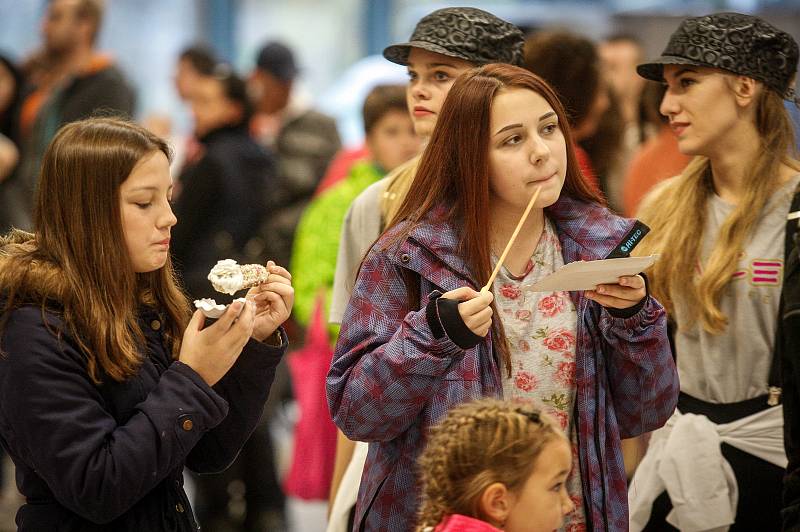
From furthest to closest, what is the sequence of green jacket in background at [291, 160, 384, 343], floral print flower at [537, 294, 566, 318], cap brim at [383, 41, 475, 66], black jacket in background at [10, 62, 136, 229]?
black jacket in background at [10, 62, 136, 229], green jacket in background at [291, 160, 384, 343], cap brim at [383, 41, 475, 66], floral print flower at [537, 294, 566, 318]

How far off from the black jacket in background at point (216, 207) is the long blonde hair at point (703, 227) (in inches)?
110

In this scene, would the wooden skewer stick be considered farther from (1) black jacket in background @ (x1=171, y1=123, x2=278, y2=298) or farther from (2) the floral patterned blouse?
(1) black jacket in background @ (x1=171, y1=123, x2=278, y2=298)

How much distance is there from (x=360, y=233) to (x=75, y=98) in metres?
3.18

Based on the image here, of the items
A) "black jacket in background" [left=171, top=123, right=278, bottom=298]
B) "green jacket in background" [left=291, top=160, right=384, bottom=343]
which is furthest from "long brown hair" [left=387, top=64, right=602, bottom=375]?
"black jacket in background" [left=171, top=123, right=278, bottom=298]

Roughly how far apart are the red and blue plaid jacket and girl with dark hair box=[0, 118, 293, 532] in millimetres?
225

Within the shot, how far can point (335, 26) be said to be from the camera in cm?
1248

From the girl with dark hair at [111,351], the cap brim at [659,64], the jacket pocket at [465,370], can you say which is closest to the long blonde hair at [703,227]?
the cap brim at [659,64]

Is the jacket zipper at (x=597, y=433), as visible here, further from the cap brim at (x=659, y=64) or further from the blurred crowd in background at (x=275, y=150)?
the cap brim at (x=659, y=64)

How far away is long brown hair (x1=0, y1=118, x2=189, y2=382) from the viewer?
2.53m

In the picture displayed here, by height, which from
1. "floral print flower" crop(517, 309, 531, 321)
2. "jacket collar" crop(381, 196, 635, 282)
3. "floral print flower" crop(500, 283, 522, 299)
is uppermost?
"jacket collar" crop(381, 196, 635, 282)

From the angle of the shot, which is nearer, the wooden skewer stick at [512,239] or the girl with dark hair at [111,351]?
the girl with dark hair at [111,351]

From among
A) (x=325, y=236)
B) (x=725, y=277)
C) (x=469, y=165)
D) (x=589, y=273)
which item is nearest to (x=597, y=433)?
(x=589, y=273)

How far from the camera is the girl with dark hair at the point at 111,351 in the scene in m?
2.42

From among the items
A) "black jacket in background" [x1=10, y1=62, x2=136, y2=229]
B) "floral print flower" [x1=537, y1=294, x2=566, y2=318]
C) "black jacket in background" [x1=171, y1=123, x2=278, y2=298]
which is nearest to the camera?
"floral print flower" [x1=537, y1=294, x2=566, y2=318]
